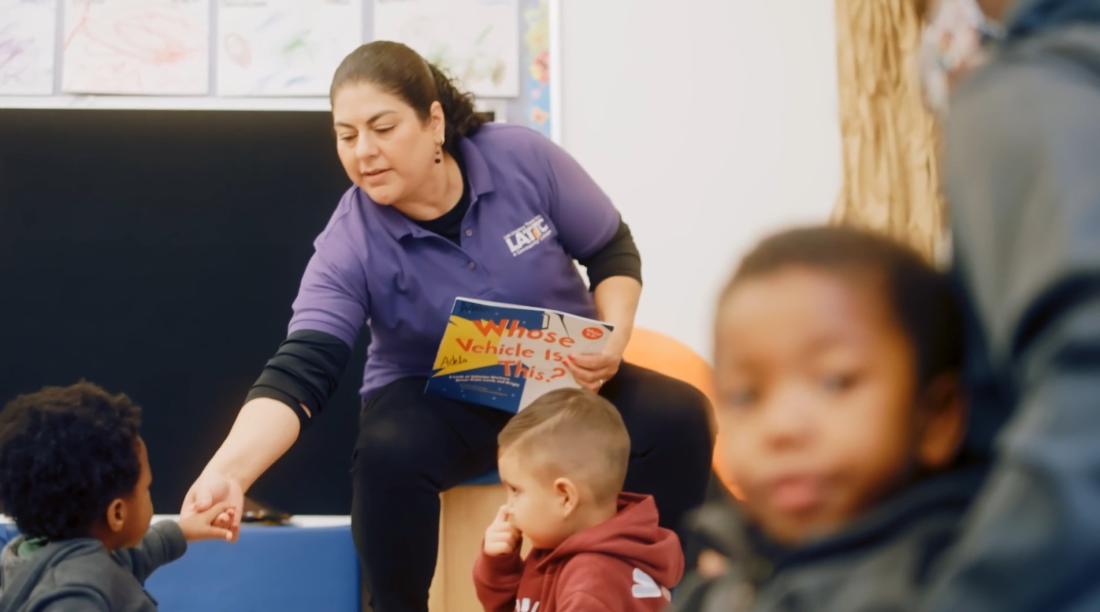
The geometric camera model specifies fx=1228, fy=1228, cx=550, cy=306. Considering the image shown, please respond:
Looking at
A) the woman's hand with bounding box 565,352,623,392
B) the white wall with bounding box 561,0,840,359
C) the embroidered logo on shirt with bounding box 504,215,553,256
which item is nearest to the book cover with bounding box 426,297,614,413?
the woman's hand with bounding box 565,352,623,392

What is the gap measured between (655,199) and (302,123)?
0.85 meters

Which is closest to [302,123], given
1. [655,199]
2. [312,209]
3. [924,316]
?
[312,209]

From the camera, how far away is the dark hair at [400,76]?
190cm

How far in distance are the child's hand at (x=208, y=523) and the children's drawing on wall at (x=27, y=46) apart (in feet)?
5.40

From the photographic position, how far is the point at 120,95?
294 cm

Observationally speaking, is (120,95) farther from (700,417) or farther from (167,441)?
(700,417)

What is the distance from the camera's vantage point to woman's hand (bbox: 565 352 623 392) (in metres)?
1.87

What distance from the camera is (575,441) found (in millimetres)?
1551

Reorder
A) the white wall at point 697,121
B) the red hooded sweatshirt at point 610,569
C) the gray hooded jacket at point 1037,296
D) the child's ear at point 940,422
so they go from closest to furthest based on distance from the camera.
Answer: the gray hooded jacket at point 1037,296 → the child's ear at point 940,422 → the red hooded sweatshirt at point 610,569 → the white wall at point 697,121

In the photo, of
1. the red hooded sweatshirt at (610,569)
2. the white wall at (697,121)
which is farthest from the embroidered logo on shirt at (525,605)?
the white wall at (697,121)

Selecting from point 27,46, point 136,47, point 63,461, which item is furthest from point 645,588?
point 27,46

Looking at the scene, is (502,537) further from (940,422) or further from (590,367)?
(940,422)

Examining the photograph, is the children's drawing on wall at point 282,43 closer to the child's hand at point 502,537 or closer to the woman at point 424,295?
the woman at point 424,295

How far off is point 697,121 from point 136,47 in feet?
4.47
